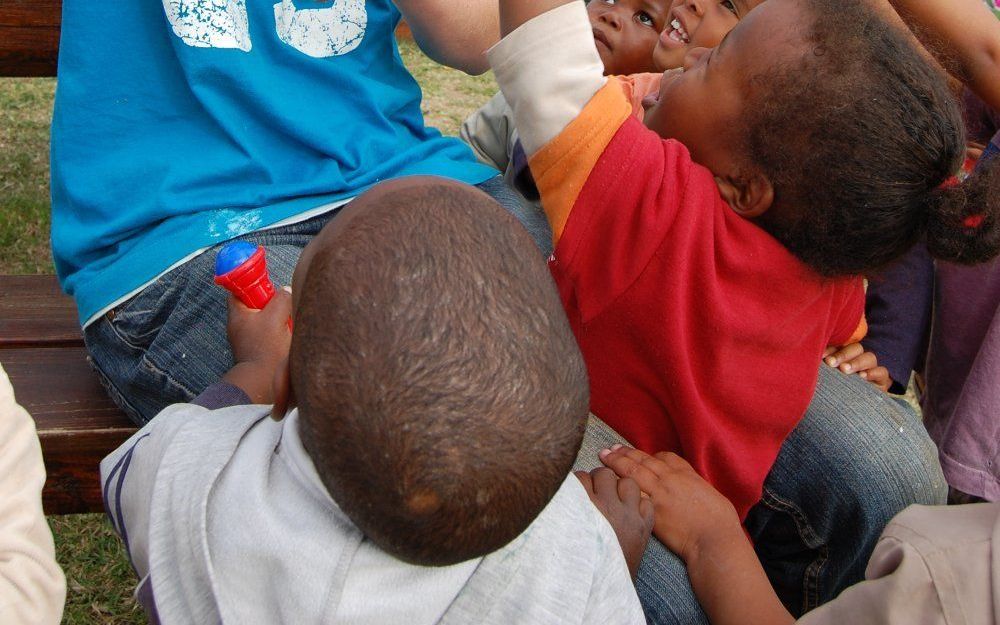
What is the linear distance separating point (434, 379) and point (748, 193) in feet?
2.56

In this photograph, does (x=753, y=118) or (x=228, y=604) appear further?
(x=753, y=118)

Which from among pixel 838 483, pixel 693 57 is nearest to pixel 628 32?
pixel 693 57

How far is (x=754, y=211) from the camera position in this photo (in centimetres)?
152

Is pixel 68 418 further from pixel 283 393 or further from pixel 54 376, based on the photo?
pixel 283 393

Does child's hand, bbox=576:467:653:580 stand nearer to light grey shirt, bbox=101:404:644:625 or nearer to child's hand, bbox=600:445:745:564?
child's hand, bbox=600:445:745:564

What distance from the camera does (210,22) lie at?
1665 millimetres

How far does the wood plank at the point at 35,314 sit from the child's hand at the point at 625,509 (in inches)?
47.2

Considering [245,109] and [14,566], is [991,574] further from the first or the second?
[245,109]

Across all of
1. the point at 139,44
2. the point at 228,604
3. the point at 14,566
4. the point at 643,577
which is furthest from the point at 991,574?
the point at 139,44

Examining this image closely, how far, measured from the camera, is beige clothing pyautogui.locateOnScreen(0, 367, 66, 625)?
3.69ft

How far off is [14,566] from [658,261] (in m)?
0.99

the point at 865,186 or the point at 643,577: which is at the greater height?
the point at 865,186

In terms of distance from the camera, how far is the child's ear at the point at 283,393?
1.16 m

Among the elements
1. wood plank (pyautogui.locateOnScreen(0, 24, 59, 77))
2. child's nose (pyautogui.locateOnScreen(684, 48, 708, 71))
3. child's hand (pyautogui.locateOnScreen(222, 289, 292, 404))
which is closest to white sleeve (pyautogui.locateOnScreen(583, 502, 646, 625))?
child's hand (pyautogui.locateOnScreen(222, 289, 292, 404))
